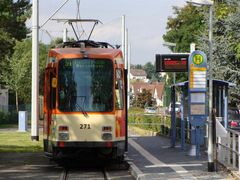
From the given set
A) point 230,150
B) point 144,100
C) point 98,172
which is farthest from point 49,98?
point 144,100

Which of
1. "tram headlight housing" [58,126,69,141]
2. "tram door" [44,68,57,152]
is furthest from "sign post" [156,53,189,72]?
"tram headlight housing" [58,126,69,141]

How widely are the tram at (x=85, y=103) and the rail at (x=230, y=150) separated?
8.86 ft

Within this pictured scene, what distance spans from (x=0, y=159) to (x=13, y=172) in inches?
140

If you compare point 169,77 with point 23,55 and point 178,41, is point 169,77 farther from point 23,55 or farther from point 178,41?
point 23,55

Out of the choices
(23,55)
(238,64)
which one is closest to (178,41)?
(23,55)

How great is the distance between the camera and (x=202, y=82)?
18.7 metres

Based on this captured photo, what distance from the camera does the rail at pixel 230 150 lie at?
14.5 metres

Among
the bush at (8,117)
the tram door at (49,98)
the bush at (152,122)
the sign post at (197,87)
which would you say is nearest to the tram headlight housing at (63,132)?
the tram door at (49,98)

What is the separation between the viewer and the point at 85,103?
17.0 metres

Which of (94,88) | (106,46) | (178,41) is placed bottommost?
(94,88)

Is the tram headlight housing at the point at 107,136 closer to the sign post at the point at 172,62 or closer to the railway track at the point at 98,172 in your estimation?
the railway track at the point at 98,172

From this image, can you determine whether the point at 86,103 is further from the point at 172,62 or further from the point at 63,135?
the point at 172,62

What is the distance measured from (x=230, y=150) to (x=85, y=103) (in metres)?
4.23

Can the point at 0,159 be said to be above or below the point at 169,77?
below
